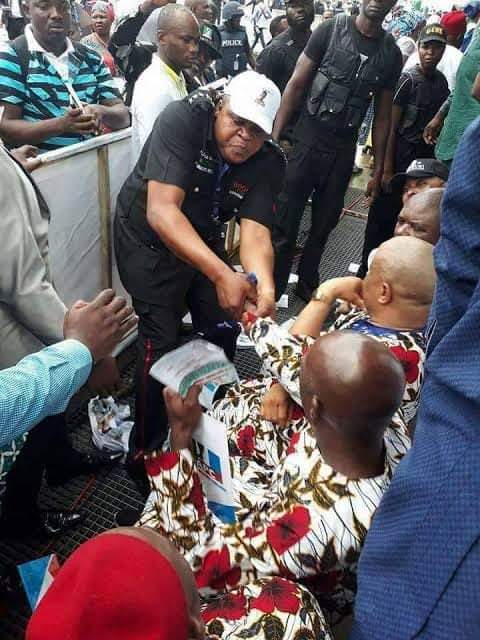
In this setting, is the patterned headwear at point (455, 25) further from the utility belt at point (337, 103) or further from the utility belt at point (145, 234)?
the utility belt at point (145, 234)

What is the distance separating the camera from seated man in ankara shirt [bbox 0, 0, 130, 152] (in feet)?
8.77

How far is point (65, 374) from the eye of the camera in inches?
51.7

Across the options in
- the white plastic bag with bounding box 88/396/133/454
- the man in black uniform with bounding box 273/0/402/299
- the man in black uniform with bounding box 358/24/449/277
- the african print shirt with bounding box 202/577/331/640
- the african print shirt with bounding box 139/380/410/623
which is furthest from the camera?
the man in black uniform with bounding box 358/24/449/277

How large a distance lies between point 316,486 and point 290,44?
13.9 feet

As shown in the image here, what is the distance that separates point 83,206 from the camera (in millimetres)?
2572

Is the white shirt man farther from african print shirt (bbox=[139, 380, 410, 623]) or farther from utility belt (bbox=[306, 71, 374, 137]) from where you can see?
african print shirt (bbox=[139, 380, 410, 623])

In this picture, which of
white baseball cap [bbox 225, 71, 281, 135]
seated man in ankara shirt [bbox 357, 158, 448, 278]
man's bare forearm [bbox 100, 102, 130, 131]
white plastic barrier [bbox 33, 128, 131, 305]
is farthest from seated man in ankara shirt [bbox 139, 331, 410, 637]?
man's bare forearm [bbox 100, 102, 130, 131]

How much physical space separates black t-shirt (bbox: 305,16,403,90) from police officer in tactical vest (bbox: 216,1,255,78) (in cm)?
292

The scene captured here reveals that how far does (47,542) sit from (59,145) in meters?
2.10

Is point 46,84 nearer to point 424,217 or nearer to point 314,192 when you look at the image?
point 314,192

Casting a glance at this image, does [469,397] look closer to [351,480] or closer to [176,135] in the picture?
[351,480]

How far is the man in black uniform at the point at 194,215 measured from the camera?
202 cm

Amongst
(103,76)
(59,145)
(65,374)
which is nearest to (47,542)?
(65,374)

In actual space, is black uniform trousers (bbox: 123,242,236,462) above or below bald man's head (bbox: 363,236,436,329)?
below
